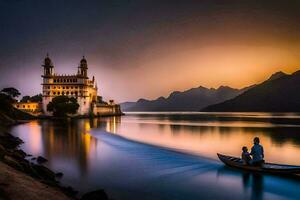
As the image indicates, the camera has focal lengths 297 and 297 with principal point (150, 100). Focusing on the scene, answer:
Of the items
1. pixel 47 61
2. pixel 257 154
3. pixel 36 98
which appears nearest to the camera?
pixel 257 154

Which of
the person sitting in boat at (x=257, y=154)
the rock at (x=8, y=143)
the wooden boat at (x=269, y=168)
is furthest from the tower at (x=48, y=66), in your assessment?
the person sitting in boat at (x=257, y=154)

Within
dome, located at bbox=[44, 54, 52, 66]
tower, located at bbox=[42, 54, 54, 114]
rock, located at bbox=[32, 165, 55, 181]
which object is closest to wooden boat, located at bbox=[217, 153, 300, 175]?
rock, located at bbox=[32, 165, 55, 181]

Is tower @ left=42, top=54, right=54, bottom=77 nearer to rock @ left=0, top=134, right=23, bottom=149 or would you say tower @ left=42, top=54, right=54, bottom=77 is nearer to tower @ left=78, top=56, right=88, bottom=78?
tower @ left=78, top=56, right=88, bottom=78

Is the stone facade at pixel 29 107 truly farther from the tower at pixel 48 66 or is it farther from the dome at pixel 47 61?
the dome at pixel 47 61

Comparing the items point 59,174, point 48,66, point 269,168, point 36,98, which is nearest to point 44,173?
point 59,174

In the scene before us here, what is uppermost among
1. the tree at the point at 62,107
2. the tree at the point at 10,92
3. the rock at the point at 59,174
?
the tree at the point at 10,92

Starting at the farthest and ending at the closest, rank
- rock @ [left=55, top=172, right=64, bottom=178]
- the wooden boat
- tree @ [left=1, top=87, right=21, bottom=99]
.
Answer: tree @ [left=1, top=87, right=21, bottom=99] → rock @ [left=55, top=172, right=64, bottom=178] → the wooden boat

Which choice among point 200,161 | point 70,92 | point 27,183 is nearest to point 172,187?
point 27,183

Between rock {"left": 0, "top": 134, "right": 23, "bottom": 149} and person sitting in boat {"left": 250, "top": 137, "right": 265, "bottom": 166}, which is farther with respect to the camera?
rock {"left": 0, "top": 134, "right": 23, "bottom": 149}

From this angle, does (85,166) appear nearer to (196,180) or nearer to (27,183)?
Result: (196,180)

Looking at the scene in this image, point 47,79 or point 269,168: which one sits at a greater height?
point 47,79

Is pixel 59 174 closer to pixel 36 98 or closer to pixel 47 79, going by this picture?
pixel 47 79

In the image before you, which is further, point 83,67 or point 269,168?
point 83,67

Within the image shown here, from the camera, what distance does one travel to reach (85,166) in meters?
25.9
